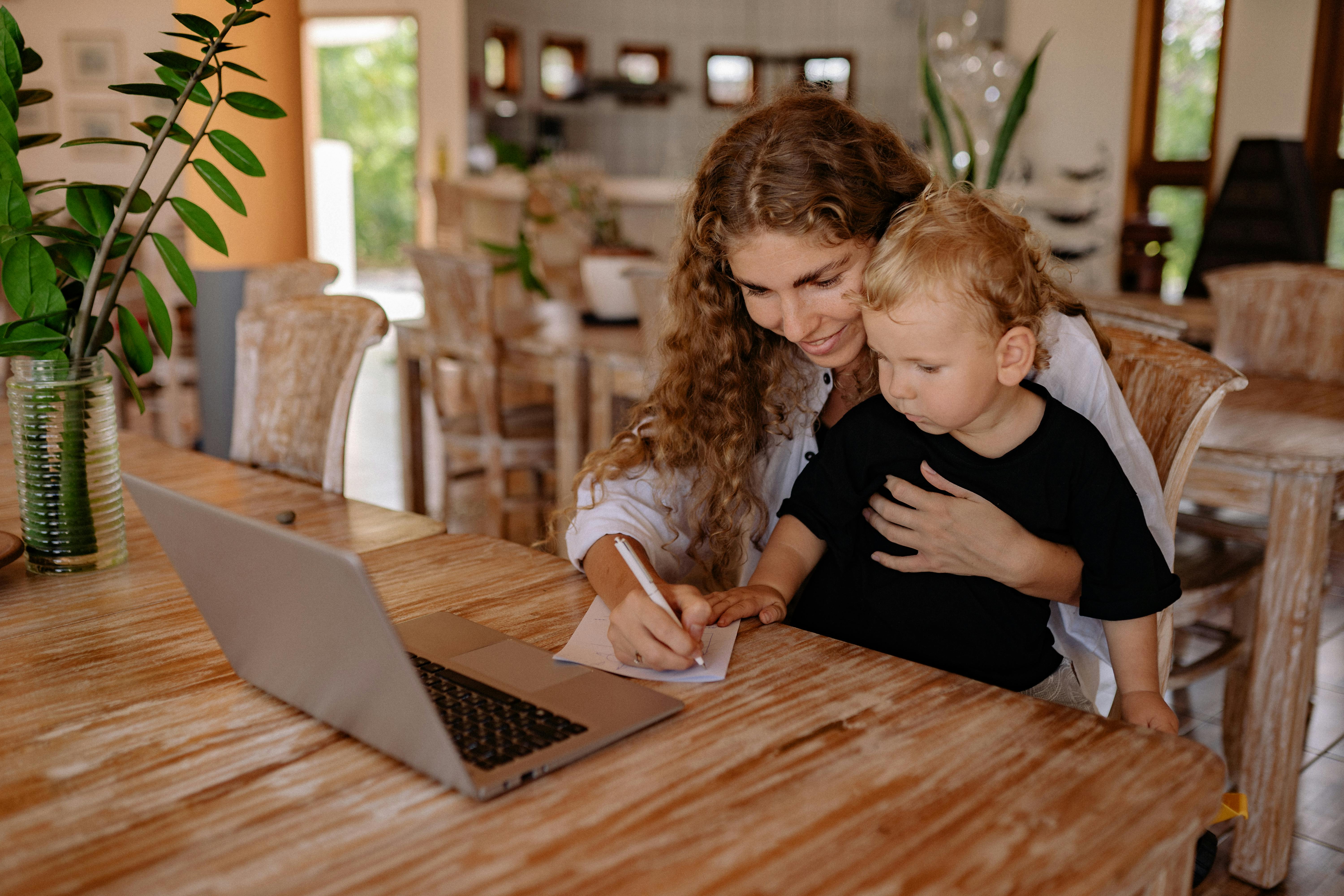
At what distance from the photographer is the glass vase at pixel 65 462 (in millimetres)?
1135

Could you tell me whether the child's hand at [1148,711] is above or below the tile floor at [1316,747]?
above

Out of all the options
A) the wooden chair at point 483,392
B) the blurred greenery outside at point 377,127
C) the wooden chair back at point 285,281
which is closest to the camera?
the wooden chair back at point 285,281

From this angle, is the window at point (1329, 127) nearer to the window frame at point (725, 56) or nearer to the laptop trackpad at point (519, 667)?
the window frame at point (725, 56)

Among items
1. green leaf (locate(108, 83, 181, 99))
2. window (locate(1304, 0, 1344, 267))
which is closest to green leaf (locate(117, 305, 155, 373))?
green leaf (locate(108, 83, 181, 99))

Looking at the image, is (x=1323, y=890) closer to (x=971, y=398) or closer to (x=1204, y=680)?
(x=1204, y=680)

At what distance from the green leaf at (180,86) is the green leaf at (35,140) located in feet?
0.49

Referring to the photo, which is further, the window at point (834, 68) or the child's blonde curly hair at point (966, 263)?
the window at point (834, 68)

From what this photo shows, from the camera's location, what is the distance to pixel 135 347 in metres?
1.23

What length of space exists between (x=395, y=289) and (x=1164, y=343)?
10.6m

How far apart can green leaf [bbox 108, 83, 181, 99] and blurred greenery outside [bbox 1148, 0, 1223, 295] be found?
5623mm

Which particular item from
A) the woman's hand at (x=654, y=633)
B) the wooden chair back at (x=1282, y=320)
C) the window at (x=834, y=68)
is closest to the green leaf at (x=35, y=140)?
the woman's hand at (x=654, y=633)

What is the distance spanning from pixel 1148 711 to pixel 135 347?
3.74 feet

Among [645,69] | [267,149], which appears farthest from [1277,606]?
[645,69]

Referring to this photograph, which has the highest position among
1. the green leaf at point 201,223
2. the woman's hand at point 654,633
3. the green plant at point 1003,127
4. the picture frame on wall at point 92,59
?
the picture frame on wall at point 92,59
